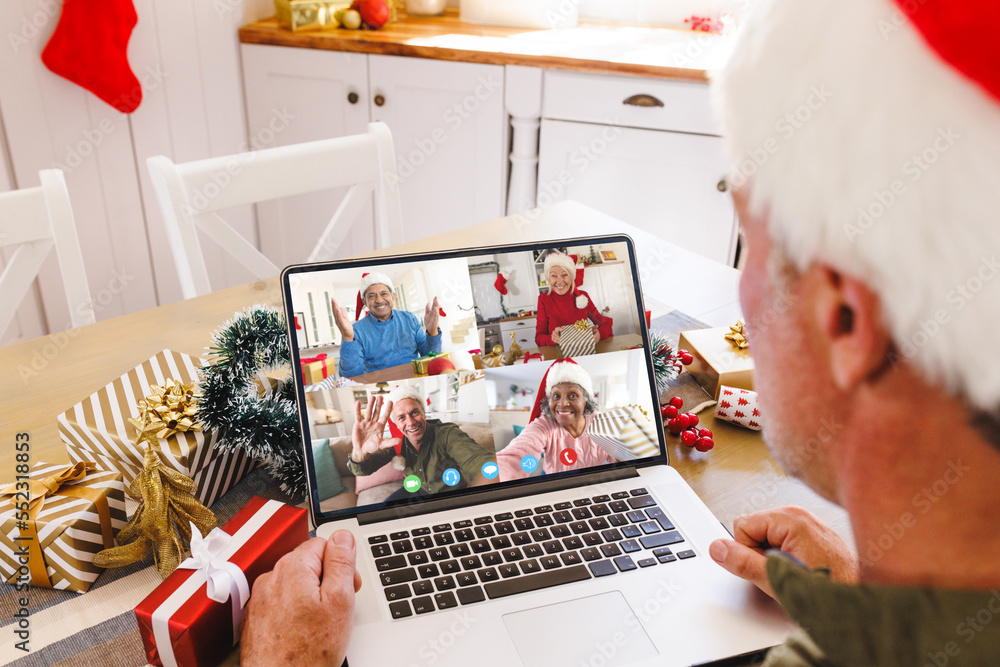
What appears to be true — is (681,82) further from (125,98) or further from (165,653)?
(165,653)

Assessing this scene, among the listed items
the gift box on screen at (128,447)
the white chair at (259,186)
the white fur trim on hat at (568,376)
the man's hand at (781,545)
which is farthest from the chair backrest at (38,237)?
the man's hand at (781,545)

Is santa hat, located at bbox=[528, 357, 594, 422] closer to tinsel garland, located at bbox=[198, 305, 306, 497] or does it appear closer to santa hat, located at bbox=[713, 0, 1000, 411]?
tinsel garland, located at bbox=[198, 305, 306, 497]

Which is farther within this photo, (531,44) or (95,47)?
Result: (531,44)

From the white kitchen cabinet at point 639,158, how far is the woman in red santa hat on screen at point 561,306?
148cm

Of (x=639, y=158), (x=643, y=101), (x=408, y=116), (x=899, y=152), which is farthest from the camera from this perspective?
(x=408, y=116)

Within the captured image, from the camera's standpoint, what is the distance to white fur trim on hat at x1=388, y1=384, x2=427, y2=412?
2.38 feet

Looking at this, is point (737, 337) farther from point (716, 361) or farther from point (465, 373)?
point (465, 373)

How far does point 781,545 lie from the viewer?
66 cm

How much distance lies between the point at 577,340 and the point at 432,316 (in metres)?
0.15

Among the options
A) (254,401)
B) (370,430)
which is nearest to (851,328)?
(370,430)

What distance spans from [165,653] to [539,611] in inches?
11.6

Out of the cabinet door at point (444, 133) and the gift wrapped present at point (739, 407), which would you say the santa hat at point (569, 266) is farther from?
the cabinet door at point (444, 133)

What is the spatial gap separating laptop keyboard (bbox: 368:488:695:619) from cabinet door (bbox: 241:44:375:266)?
1964 mm

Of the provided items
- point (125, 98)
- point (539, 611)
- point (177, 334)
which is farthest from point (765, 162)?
point (125, 98)
